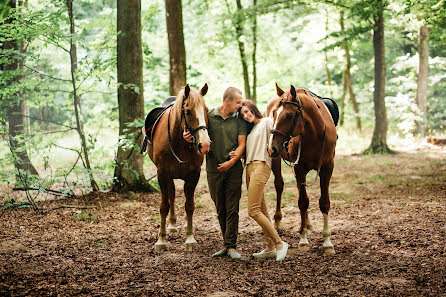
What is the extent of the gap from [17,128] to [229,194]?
26.9 feet

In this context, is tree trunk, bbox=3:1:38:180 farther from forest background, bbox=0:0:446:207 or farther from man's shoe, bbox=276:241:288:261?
man's shoe, bbox=276:241:288:261

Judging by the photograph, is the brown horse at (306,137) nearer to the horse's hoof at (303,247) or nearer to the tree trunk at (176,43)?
the horse's hoof at (303,247)

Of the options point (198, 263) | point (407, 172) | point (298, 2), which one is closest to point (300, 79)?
point (298, 2)

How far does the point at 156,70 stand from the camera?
72.6ft

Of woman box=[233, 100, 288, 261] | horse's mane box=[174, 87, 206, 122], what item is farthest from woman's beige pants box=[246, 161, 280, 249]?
horse's mane box=[174, 87, 206, 122]

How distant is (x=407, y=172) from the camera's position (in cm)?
1105

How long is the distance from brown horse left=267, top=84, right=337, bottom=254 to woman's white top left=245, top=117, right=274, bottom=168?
0.55 feet

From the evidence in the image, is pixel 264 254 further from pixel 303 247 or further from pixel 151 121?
pixel 151 121

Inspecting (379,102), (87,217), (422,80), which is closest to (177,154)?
(87,217)

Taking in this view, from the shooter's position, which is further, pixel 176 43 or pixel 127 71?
pixel 176 43

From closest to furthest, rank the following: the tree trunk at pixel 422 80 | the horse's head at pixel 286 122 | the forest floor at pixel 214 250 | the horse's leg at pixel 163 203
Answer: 1. the forest floor at pixel 214 250
2. the horse's head at pixel 286 122
3. the horse's leg at pixel 163 203
4. the tree trunk at pixel 422 80

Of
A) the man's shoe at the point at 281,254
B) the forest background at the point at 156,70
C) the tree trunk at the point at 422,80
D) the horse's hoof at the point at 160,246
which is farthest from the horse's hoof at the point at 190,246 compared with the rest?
the tree trunk at the point at 422,80

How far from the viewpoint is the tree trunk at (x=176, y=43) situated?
1071 cm

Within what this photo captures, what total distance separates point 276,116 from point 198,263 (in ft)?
6.76
